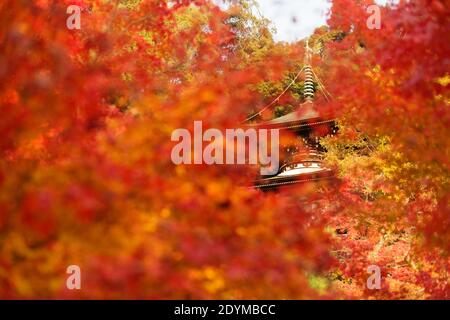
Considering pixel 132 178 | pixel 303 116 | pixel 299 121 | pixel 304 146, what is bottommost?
pixel 132 178

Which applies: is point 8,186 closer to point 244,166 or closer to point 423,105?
point 244,166

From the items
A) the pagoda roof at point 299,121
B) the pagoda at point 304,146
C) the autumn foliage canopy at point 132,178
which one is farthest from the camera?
the pagoda roof at point 299,121

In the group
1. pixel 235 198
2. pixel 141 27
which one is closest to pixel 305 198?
pixel 141 27

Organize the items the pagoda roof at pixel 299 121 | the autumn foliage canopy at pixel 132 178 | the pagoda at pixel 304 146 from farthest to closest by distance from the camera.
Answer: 1. the pagoda roof at pixel 299 121
2. the pagoda at pixel 304 146
3. the autumn foliage canopy at pixel 132 178

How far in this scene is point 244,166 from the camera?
23.5 ft

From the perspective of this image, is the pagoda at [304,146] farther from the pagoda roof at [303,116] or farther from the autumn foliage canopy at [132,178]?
the autumn foliage canopy at [132,178]

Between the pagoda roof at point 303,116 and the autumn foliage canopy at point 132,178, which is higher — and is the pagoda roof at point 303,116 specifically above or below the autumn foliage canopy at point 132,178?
above

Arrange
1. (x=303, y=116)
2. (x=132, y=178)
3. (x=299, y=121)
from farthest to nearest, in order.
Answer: (x=303, y=116) → (x=299, y=121) → (x=132, y=178)

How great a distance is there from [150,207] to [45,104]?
134 centimetres

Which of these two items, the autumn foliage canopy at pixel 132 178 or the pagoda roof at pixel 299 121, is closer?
the autumn foliage canopy at pixel 132 178

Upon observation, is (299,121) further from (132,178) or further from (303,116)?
(132,178)

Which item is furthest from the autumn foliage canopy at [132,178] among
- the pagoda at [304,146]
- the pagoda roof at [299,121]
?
A: the pagoda roof at [299,121]

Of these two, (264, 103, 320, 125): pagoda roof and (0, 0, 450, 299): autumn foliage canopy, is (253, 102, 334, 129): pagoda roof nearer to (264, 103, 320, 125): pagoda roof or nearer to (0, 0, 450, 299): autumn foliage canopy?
(264, 103, 320, 125): pagoda roof

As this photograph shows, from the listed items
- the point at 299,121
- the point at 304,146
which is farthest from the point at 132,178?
the point at 304,146
